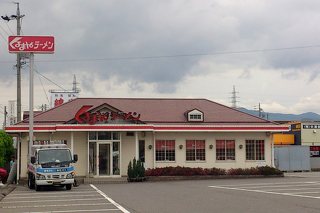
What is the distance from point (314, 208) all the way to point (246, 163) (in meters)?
22.5

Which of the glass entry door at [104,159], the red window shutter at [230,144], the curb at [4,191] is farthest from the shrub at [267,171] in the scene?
the curb at [4,191]

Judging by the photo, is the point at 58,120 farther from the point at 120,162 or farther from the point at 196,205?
the point at 196,205

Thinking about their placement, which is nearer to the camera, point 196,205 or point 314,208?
point 314,208

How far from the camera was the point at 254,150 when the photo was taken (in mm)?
36781

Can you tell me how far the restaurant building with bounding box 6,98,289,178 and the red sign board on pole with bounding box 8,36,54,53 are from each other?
464 cm

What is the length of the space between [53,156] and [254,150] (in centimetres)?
1687

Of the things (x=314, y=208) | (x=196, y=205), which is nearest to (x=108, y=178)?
(x=196, y=205)

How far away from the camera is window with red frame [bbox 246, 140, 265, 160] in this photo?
120 feet

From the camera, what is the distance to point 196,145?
36.1m

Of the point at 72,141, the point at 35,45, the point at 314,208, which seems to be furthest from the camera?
the point at 72,141

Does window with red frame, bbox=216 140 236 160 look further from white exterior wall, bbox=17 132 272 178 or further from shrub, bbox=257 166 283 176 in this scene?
shrub, bbox=257 166 283 176

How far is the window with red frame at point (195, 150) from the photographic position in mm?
35906

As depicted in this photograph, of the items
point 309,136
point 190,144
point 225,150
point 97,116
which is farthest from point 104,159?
point 309,136

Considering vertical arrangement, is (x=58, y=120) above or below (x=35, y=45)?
below
